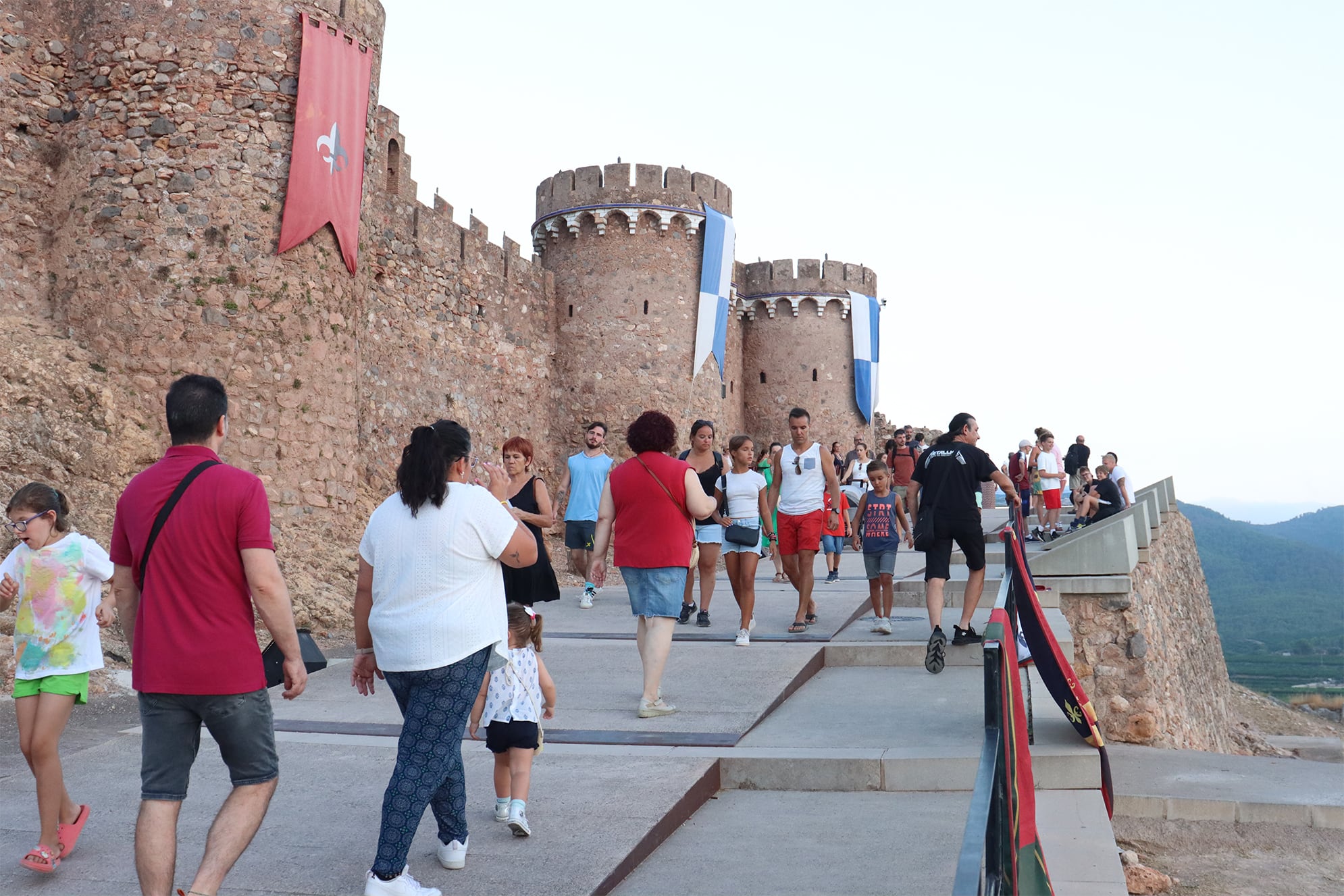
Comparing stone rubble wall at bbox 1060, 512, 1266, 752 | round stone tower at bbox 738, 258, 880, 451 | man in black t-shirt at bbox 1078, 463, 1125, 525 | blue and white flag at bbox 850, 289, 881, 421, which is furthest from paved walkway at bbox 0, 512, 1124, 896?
blue and white flag at bbox 850, 289, 881, 421

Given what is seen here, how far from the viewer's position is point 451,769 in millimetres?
3785

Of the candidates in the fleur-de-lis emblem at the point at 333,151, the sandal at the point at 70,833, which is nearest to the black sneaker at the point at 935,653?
the sandal at the point at 70,833

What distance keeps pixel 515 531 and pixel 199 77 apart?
26.0 feet

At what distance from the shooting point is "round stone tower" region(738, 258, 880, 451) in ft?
98.6

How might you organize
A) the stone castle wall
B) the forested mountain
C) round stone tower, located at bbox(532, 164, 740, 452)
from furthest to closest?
the forested mountain → round stone tower, located at bbox(532, 164, 740, 452) → the stone castle wall

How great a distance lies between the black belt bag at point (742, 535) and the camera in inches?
317

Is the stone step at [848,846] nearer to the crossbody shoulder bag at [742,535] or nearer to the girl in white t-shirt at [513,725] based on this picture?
the girl in white t-shirt at [513,725]

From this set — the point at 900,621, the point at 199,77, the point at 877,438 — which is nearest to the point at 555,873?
the point at 900,621

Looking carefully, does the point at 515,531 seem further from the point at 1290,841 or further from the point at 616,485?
the point at 1290,841

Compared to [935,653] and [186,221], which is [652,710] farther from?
[186,221]

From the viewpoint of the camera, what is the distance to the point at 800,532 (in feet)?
28.4

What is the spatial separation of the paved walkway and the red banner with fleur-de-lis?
4860mm

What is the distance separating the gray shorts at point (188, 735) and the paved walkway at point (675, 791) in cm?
68

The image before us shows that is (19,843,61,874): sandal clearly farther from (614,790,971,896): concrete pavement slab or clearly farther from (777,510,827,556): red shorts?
(777,510,827,556): red shorts
